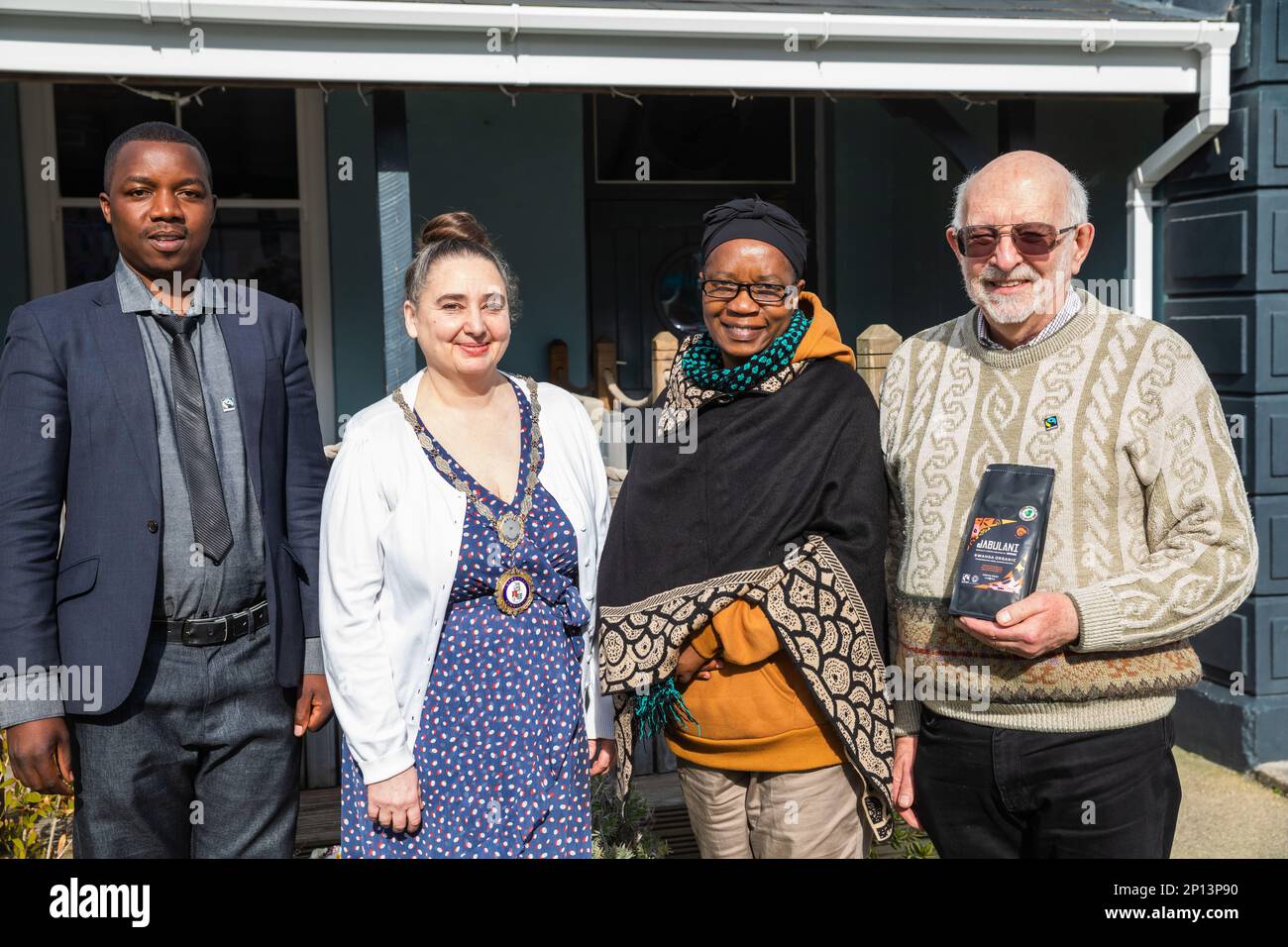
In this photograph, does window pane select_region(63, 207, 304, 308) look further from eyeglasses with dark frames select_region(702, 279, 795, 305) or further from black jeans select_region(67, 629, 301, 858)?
eyeglasses with dark frames select_region(702, 279, 795, 305)

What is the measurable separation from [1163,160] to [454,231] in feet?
12.5

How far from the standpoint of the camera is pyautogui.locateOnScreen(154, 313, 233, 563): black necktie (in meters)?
2.46

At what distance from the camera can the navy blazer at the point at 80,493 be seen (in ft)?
7.74

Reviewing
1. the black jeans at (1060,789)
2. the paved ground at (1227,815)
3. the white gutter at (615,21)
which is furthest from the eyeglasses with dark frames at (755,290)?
the paved ground at (1227,815)

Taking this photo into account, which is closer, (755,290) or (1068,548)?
(1068,548)

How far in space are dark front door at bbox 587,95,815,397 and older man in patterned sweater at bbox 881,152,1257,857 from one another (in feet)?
16.0

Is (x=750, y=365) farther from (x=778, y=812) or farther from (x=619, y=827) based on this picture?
(x=619, y=827)

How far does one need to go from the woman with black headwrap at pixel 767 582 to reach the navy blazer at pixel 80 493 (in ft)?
2.77

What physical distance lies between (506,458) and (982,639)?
1.06 meters

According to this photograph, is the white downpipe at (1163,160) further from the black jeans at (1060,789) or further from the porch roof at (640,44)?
the black jeans at (1060,789)

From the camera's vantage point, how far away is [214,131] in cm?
624

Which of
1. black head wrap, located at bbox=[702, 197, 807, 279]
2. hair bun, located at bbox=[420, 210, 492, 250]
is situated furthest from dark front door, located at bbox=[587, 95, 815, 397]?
black head wrap, located at bbox=[702, 197, 807, 279]

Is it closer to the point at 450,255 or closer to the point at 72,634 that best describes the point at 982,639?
the point at 450,255

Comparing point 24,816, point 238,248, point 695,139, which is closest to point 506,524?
point 24,816
